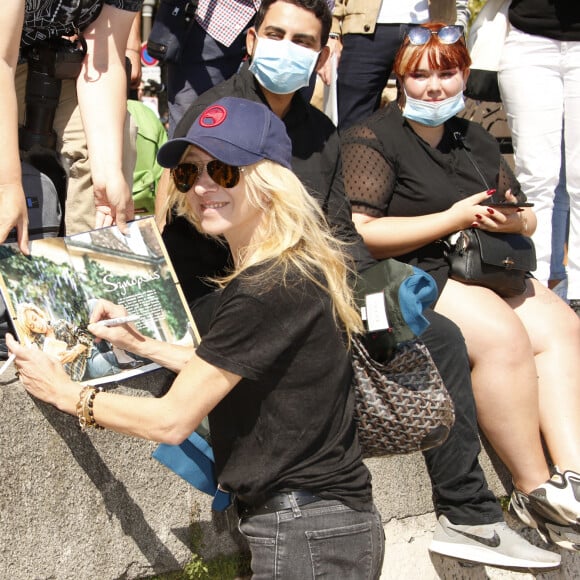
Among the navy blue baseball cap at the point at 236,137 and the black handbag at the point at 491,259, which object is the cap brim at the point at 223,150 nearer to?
the navy blue baseball cap at the point at 236,137

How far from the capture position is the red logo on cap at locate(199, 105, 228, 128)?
2.20 meters

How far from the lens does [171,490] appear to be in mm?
2797

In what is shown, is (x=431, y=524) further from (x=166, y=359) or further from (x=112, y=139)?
(x=112, y=139)

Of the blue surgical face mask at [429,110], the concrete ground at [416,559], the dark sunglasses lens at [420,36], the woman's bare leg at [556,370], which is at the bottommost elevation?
the concrete ground at [416,559]

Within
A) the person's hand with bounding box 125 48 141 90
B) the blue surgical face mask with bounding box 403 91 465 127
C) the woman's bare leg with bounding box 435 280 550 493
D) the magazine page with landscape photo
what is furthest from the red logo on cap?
the person's hand with bounding box 125 48 141 90

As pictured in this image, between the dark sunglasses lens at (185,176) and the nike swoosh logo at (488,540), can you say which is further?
the nike swoosh logo at (488,540)

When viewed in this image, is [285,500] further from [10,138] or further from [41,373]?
[10,138]

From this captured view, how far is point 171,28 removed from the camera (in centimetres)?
358

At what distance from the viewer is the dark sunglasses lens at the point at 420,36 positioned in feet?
11.9

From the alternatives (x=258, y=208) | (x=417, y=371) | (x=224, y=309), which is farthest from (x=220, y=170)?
(x=417, y=371)

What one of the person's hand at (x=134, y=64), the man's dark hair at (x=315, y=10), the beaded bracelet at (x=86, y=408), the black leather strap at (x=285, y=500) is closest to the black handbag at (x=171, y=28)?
the man's dark hair at (x=315, y=10)

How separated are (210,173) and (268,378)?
540 millimetres

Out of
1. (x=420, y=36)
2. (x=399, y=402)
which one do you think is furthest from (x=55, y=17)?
(x=420, y=36)

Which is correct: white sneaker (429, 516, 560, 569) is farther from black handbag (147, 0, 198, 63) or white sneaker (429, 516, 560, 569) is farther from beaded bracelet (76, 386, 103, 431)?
black handbag (147, 0, 198, 63)
